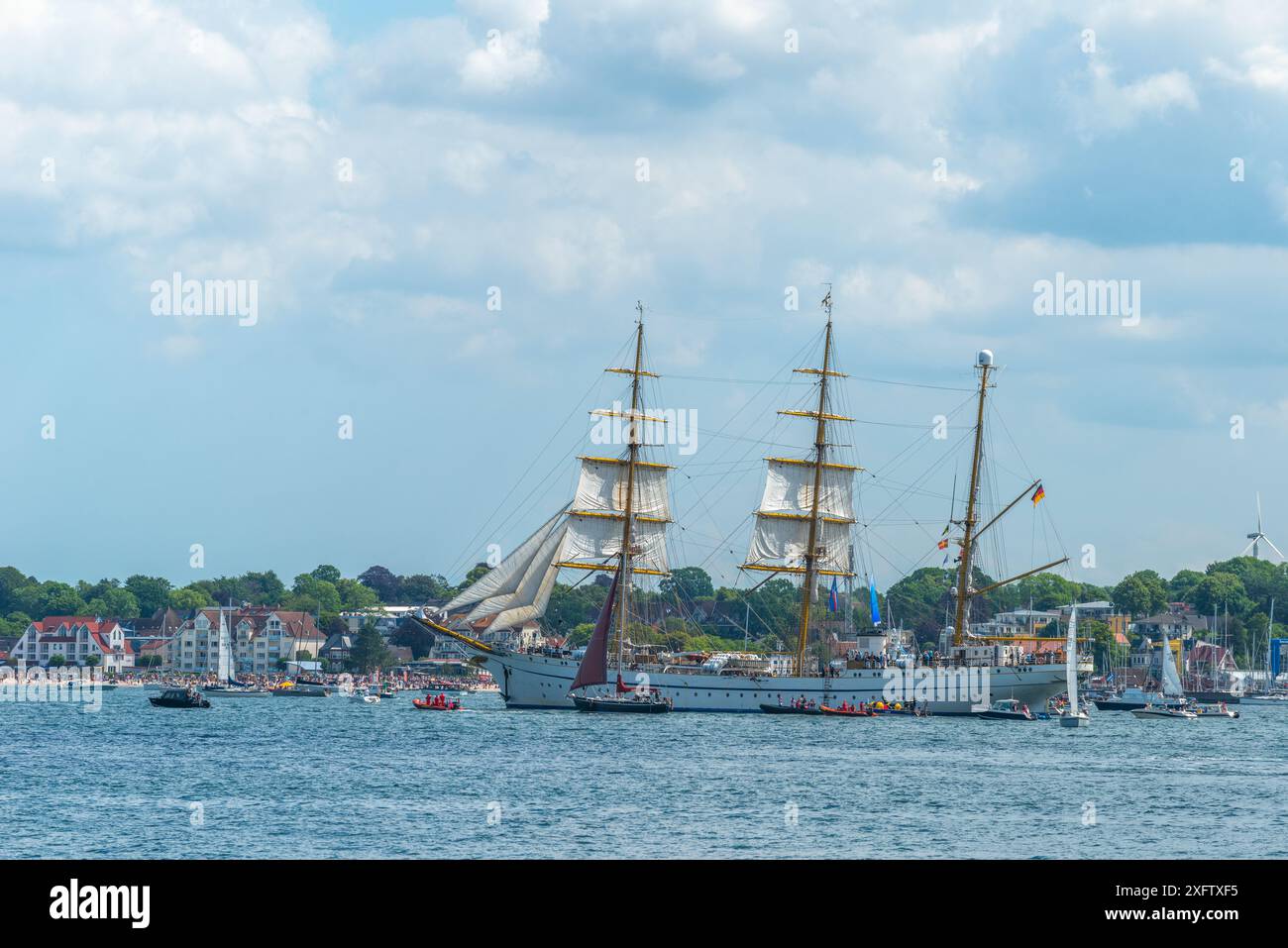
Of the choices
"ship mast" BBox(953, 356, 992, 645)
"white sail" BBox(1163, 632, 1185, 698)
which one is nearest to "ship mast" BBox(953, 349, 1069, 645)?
"ship mast" BBox(953, 356, 992, 645)

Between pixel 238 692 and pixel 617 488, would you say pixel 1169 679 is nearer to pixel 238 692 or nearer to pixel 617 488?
pixel 617 488

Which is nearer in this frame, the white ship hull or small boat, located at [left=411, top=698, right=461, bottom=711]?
the white ship hull

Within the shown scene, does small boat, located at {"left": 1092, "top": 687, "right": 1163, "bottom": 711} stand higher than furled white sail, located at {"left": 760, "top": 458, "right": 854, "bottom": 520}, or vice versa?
furled white sail, located at {"left": 760, "top": 458, "right": 854, "bottom": 520}

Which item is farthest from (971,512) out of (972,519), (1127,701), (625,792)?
(625,792)

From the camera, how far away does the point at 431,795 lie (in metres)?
53.1

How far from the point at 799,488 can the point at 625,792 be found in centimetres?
7858

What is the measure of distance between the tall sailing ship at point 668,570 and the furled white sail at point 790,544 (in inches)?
3.1

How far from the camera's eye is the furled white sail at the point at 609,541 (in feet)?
409

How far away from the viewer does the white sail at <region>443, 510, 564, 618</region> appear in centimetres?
11788

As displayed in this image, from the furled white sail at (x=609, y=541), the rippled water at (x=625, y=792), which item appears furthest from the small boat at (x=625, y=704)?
the rippled water at (x=625, y=792)

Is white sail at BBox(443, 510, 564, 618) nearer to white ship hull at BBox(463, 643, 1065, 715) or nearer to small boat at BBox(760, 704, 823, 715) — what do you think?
white ship hull at BBox(463, 643, 1065, 715)

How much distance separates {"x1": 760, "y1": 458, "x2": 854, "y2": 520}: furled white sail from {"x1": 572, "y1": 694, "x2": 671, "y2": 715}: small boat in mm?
22724

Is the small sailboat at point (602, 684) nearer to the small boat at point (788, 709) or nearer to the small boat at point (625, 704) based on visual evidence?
the small boat at point (625, 704)
